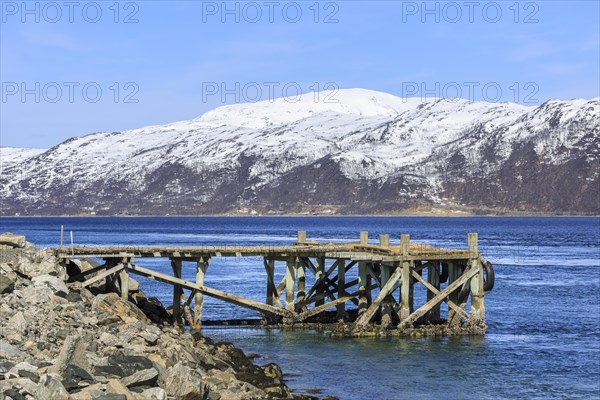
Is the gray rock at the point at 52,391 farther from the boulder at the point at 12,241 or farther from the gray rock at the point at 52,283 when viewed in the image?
the boulder at the point at 12,241

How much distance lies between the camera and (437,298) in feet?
126

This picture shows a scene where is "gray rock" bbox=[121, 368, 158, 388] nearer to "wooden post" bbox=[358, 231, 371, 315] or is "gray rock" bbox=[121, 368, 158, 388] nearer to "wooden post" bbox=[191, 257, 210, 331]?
"wooden post" bbox=[191, 257, 210, 331]

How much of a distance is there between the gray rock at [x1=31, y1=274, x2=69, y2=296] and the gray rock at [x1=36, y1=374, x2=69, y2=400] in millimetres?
15577

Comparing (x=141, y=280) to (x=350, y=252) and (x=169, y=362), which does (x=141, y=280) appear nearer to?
(x=350, y=252)

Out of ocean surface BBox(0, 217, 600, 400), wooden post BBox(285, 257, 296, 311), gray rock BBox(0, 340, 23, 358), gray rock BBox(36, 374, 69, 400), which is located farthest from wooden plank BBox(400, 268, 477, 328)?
gray rock BBox(36, 374, 69, 400)

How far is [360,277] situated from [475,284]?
4.97 m

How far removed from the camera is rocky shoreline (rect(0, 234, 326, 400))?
18125mm

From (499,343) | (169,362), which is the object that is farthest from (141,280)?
(169,362)

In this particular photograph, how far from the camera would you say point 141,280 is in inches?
2844

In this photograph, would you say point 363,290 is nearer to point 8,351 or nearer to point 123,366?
point 123,366

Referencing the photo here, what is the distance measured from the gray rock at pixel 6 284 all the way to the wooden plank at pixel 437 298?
15.1 metres

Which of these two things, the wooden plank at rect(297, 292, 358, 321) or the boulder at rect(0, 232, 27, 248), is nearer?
the boulder at rect(0, 232, 27, 248)

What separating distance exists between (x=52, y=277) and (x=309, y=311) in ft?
38.3

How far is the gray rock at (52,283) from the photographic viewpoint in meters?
32.6
